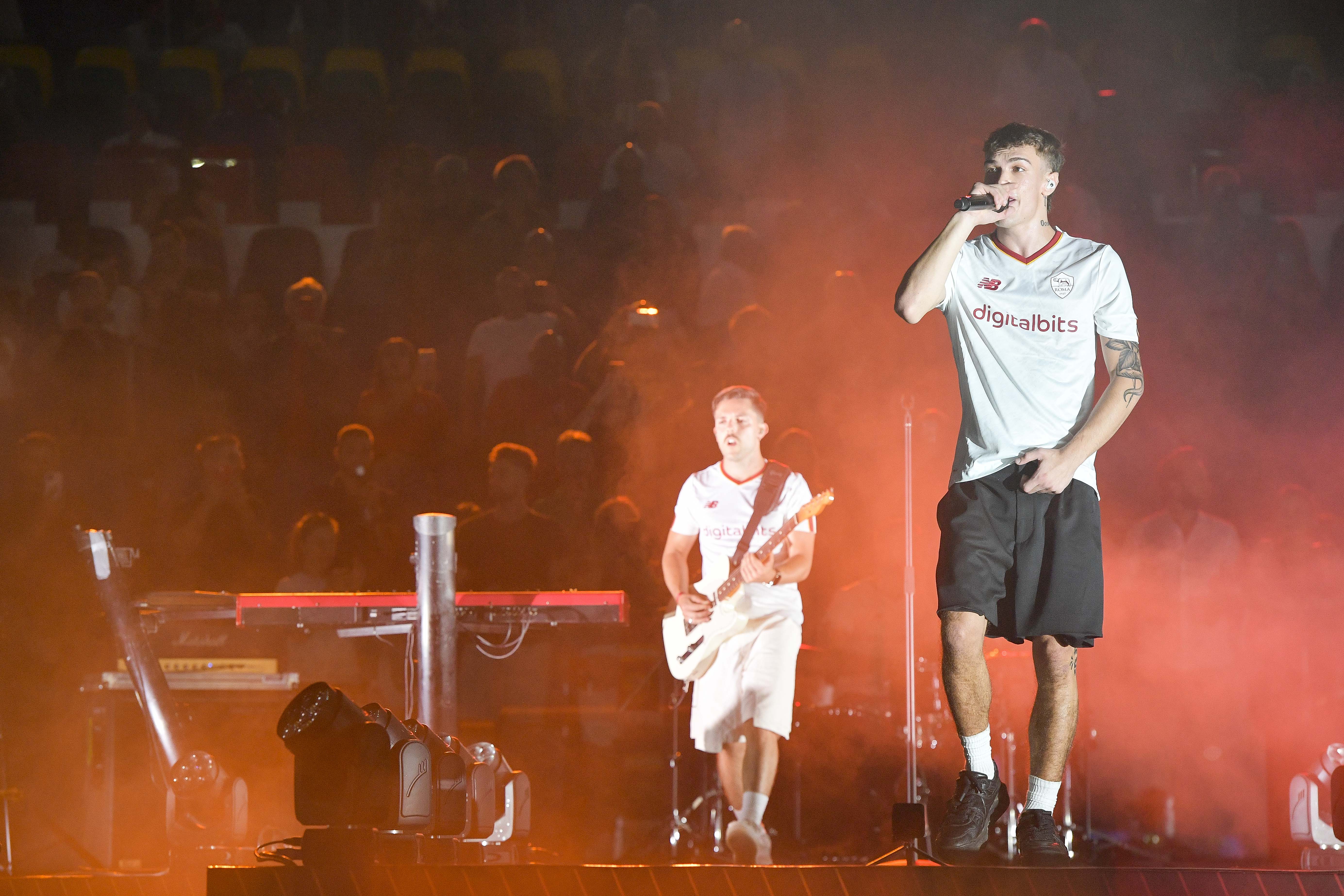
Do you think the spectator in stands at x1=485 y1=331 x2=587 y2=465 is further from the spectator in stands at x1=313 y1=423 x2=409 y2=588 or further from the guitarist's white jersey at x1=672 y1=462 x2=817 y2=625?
the guitarist's white jersey at x1=672 y1=462 x2=817 y2=625

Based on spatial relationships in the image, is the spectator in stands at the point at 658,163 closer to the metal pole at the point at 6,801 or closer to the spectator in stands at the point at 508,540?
the spectator in stands at the point at 508,540

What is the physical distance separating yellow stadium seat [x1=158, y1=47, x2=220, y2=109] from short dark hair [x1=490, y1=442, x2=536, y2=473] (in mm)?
3947

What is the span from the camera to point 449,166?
7418 mm

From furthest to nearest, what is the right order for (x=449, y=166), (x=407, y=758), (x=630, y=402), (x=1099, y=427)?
1. (x=449, y=166)
2. (x=630, y=402)
3. (x=407, y=758)
4. (x=1099, y=427)

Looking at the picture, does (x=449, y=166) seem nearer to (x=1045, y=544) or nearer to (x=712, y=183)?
(x=712, y=183)

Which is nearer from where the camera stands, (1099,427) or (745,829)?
(1099,427)

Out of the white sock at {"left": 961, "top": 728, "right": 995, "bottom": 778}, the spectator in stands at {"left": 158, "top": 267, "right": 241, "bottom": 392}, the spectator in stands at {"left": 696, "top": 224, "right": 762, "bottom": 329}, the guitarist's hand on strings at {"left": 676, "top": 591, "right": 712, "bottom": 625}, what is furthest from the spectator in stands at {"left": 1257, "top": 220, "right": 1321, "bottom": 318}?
the spectator in stands at {"left": 158, "top": 267, "right": 241, "bottom": 392}

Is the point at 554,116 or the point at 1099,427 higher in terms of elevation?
the point at 554,116

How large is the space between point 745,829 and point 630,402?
2.64 meters

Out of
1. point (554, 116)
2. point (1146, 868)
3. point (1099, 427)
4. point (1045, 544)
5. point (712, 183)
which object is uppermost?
point (554, 116)

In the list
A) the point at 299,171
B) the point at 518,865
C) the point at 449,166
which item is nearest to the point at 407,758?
the point at 518,865

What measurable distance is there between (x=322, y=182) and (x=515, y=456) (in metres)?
2.81

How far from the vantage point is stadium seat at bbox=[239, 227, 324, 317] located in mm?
7324

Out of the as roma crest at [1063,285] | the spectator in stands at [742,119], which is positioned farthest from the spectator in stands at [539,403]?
the as roma crest at [1063,285]
